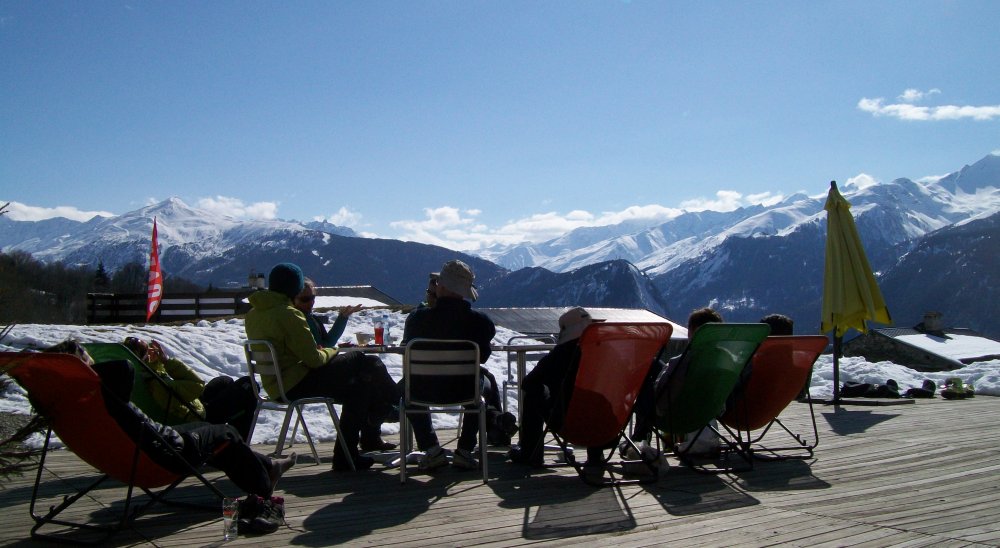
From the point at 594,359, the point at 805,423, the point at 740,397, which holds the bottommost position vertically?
the point at 805,423

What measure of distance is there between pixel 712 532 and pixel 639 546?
1.53 ft

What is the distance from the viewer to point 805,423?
26.9 feet

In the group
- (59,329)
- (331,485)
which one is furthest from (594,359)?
(59,329)

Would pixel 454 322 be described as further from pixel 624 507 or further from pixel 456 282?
pixel 624 507

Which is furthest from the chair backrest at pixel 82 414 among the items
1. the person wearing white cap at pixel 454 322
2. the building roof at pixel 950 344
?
the building roof at pixel 950 344

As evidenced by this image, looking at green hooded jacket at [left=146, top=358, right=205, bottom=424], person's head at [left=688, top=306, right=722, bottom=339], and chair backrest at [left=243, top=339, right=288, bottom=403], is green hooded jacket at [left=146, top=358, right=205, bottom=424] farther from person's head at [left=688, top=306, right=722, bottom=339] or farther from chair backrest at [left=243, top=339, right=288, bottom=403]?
person's head at [left=688, top=306, right=722, bottom=339]

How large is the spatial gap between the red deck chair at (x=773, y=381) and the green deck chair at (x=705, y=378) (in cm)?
34

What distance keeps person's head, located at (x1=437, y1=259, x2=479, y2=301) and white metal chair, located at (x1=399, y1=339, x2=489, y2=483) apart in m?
0.36

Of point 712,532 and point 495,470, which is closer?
point 712,532

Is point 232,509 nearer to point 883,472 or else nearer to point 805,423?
point 883,472

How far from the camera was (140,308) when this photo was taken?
80.5 ft

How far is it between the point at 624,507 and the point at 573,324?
52.8 inches

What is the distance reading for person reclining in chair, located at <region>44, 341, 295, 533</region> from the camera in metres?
3.54

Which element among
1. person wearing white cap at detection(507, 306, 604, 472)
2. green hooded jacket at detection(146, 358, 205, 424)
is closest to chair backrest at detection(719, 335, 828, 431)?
person wearing white cap at detection(507, 306, 604, 472)
